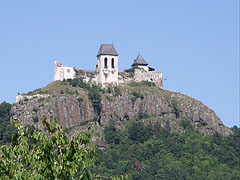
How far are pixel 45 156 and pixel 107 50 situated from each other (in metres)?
99.8

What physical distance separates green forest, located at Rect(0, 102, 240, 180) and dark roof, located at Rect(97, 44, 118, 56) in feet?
40.6

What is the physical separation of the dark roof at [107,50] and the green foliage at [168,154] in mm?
12797

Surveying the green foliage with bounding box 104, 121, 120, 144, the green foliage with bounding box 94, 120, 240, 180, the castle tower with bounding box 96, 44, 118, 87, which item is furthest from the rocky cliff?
the green foliage with bounding box 94, 120, 240, 180

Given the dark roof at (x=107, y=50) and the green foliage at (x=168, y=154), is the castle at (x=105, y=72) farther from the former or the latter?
the green foliage at (x=168, y=154)

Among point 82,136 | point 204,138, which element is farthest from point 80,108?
point 82,136

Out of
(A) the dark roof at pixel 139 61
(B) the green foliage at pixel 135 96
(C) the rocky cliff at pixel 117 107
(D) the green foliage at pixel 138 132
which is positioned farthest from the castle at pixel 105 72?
(D) the green foliage at pixel 138 132

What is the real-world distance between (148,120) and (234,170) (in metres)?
17.2

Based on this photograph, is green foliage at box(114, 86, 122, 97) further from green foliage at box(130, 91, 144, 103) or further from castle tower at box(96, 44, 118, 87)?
green foliage at box(130, 91, 144, 103)

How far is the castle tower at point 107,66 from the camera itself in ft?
419

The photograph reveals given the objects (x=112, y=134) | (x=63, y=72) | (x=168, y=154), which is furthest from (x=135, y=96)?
(x=63, y=72)

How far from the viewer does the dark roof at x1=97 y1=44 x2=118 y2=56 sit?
426 ft

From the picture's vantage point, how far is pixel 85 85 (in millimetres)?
127375

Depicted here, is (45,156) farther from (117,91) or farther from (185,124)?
(185,124)

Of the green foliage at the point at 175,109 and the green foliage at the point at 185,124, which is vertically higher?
the green foliage at the point at 175,109
